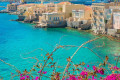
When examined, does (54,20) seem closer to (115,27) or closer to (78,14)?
(78,14)

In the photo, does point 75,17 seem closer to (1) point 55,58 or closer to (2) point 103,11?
(2) point 103,11

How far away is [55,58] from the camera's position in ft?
45.7

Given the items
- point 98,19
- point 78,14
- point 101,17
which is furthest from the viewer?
point 78,14

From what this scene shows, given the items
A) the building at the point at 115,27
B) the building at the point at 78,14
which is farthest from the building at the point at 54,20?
the building at the point at 115,27

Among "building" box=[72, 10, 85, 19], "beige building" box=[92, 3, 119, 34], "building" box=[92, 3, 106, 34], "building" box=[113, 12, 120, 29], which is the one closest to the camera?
"building" box=[113, 12, 120, 29]

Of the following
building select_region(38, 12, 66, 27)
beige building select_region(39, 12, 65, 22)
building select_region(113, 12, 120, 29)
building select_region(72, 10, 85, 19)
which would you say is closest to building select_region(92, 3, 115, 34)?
building select_region(113, 12, 120, 29)

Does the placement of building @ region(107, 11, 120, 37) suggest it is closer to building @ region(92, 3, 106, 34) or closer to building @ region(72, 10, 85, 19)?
building @ region(92, 3, 106, 34)

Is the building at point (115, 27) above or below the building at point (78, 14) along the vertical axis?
below

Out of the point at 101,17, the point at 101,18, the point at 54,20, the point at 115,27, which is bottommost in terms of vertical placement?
the point at 115,27

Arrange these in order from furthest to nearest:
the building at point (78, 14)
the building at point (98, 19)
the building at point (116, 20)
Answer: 1. the building at point (78, 14)
2. the building at point (98, 19)
3. the building at point (116, 20)

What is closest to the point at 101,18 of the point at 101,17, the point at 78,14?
the point at 101,17

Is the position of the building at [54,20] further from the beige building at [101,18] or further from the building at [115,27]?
the building at [115,27]

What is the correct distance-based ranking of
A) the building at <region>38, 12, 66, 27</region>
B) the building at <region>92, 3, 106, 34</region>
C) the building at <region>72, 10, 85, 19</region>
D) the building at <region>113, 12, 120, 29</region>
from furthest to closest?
the building at <region>38, 12, 66, 27</region> → the building at <region>72, 10, 85, 19</region> → the building at <region>92, 3, 106, 34</region> → the building at <region>113, 12, 120, 29</region>

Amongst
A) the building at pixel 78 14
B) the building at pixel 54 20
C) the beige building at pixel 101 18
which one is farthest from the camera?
the building at pixel 54 20
